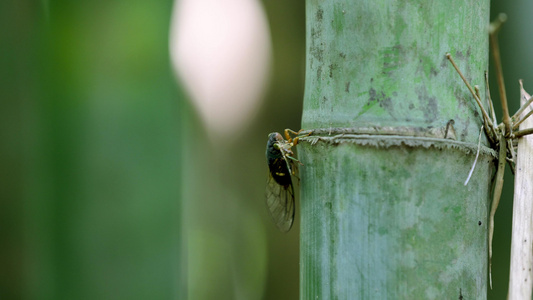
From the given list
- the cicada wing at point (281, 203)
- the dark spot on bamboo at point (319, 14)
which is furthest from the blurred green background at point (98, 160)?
the dark spot on bamboo at point (319, 14)

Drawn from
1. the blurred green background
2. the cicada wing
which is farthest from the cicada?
the blurred green background

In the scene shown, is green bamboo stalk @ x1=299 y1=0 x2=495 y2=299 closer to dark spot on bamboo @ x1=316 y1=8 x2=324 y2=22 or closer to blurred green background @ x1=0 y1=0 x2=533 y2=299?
dark spot on bamboo @ x1=316 y1=8 x2=324 y2=22

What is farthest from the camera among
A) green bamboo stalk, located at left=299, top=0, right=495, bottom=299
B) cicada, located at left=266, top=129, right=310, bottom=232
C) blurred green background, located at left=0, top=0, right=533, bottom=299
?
blurred green background, located at left=0, top=0, right=533, bottom=299

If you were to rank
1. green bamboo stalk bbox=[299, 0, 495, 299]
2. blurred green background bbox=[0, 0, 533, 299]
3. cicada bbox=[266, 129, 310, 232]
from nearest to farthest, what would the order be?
green bamboo stalk bbox=[299, 0, 495, 299] < cicada bbox=[266, 129, 310, 232] < blurred green background bbox=[0, 0, 533, 299]

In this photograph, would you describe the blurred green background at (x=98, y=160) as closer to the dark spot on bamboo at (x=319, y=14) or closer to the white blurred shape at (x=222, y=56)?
the white blurred shape at (x=222, y=56)

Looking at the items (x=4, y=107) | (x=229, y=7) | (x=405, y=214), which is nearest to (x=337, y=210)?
(x=405, y=214)

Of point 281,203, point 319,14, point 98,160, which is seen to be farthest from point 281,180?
point 98,160

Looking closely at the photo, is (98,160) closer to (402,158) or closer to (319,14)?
(319,14)
